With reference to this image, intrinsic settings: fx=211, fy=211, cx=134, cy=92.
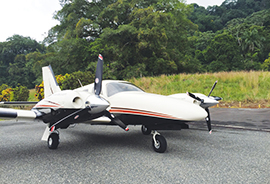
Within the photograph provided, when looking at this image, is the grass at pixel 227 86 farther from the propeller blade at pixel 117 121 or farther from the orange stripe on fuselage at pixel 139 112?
the propeller blade at pixel 117 121

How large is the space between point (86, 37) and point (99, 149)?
86.3 feet

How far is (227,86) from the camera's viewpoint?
52.5 ft

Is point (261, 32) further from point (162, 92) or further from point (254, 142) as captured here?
point (254, 142)

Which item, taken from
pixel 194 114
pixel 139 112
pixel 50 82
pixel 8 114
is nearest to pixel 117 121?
pixel 139 112

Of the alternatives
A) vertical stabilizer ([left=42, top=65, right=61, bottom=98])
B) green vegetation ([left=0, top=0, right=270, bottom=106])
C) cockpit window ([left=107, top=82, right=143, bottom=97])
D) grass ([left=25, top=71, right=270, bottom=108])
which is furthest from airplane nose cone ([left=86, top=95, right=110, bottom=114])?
green vegetation ([left=0, top=0, right=270, bottom=106])

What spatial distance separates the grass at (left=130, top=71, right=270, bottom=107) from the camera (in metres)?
13.5

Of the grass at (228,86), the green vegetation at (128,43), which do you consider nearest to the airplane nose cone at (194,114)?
the grass at (228,86)

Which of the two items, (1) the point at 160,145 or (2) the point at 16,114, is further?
(1) the point at 160,145

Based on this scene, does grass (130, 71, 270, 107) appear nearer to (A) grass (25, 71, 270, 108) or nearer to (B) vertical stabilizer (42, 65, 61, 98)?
(A) grass (25, 71, 270, 108)

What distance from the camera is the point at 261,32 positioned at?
45.7 metres

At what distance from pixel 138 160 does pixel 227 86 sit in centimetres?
1330

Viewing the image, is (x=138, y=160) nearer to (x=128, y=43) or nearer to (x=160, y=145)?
(x=160, y=145)

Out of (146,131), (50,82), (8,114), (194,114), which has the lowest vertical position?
(146,131)

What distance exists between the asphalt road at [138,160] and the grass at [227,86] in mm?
6355
